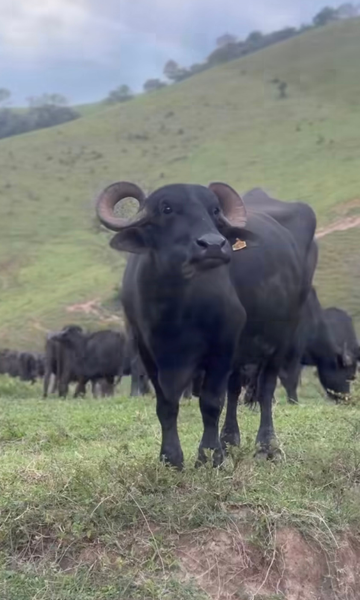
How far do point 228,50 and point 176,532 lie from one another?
80.9 metres

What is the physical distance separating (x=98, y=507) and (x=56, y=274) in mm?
39036

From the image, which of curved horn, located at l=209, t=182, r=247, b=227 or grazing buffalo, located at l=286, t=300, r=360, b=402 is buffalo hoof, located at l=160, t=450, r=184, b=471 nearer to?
curved horn, located at l=209, t=182, r=247, b=227

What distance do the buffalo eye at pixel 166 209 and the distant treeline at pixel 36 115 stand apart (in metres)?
57.5

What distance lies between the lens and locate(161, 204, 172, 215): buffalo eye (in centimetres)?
723

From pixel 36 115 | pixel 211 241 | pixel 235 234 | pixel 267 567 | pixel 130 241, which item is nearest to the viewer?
pixel 267 567

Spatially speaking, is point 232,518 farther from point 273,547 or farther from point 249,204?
point 249,204

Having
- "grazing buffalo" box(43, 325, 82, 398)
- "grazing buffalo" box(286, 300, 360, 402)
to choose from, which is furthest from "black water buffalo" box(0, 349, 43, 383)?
"grazing buffalo" box(286, 300, 360, 402)

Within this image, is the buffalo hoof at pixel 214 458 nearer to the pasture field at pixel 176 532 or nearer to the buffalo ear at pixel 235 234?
the pasture field at pixel 176 532

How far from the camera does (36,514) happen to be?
6.50 metres

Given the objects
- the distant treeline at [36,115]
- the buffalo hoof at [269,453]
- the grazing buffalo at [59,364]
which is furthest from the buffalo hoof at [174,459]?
the distant treeline at [36,115]

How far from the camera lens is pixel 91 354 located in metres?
25.5

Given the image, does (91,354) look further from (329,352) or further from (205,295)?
(205,295)

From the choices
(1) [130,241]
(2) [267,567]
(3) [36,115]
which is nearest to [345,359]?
(1) [130,241]

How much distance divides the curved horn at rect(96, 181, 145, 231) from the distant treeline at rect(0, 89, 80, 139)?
187ft
